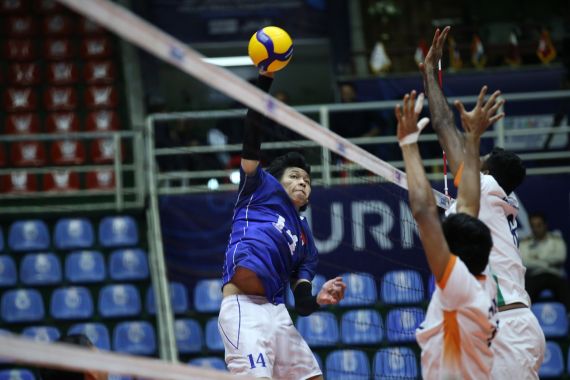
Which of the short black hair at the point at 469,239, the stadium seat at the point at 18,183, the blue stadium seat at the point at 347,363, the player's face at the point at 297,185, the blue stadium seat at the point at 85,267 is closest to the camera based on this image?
the short black hair at the point at 469,239

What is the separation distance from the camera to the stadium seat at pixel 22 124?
1664cm

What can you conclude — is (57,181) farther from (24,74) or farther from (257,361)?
(257,361)

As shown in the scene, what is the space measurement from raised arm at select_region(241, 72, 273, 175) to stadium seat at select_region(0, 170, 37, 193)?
1022cm

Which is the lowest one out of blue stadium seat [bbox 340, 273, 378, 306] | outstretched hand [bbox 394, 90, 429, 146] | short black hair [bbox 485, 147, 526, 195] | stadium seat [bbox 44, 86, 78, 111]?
blue stadium seat [bbox 340, 273, 378, 306]

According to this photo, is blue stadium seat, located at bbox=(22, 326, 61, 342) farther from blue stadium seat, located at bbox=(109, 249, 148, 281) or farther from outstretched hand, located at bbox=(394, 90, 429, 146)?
outstretched hand, located at bbox=(394, 90, 429, 146)

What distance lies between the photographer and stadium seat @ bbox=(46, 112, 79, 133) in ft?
54.4

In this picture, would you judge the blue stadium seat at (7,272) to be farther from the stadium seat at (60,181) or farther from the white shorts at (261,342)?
the white shorts at (261,342)

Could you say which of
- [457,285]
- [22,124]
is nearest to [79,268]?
[22,124]

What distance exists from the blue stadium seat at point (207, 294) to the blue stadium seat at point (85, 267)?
118 cm

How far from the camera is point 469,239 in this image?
457 centimetres

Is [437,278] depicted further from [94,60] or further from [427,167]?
[94,60]

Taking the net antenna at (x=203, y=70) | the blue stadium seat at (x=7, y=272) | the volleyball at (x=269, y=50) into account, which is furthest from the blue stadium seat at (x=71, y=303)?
the net antenna at (x=203, y=70)

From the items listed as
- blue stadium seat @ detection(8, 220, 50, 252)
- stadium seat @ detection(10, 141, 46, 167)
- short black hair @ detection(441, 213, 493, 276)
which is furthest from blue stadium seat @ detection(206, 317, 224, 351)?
short black hair @ detection(441, 213, 493, 276)

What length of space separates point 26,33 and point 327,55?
544 centimetres
